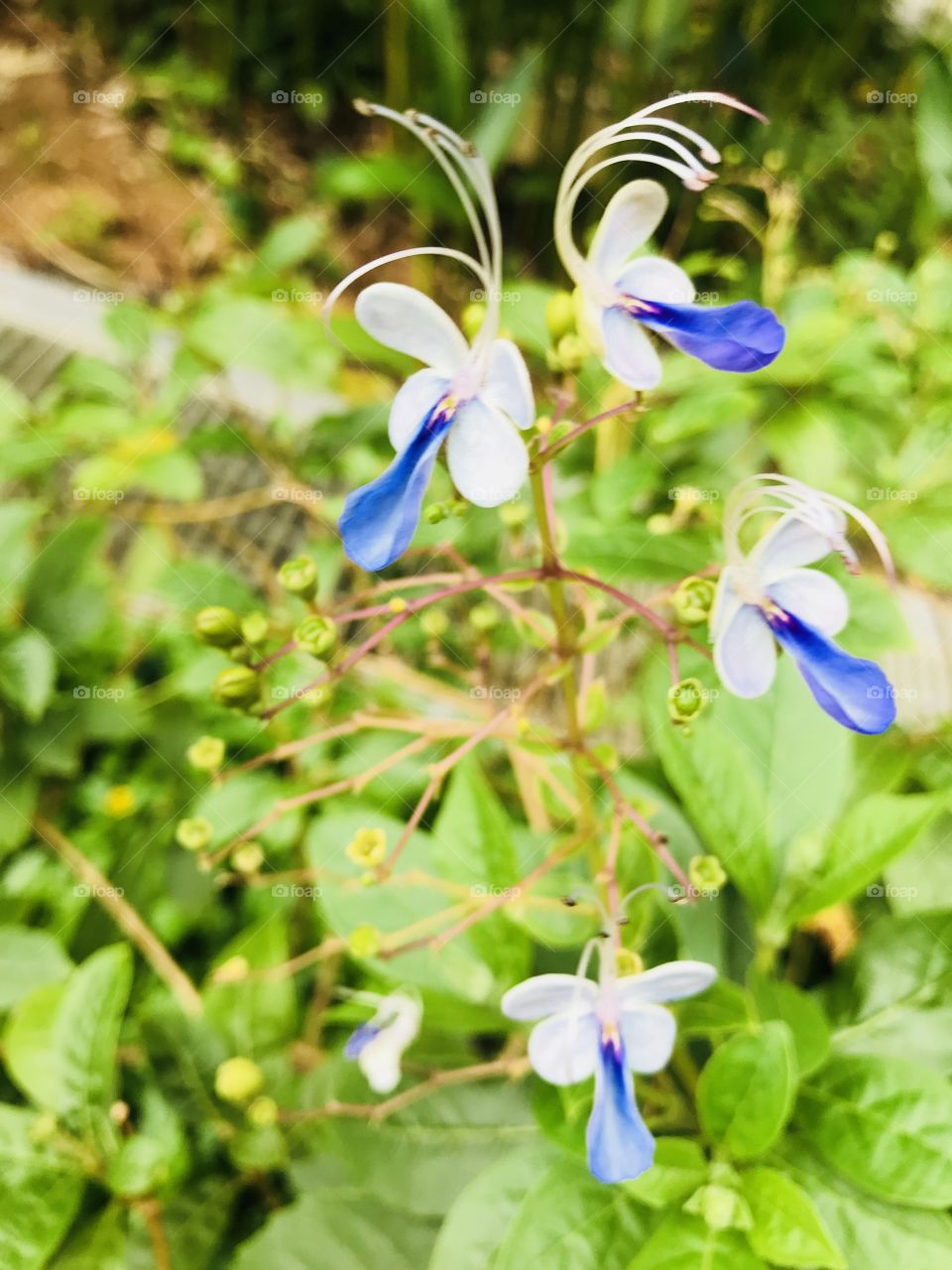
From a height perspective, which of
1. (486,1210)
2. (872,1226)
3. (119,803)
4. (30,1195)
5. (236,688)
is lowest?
(119,803)

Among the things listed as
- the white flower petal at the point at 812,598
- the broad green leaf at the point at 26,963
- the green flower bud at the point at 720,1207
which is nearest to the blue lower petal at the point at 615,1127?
the green flower bud at the point at 720,1207

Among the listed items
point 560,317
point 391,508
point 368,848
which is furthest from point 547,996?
point 560,317

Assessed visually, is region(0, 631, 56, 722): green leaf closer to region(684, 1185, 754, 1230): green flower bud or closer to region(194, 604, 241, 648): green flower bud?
region(194, 604, 241, 648): green flower bud

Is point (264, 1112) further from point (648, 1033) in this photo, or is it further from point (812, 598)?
point (812, 598)

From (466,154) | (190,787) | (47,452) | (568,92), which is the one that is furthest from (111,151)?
(466,154)

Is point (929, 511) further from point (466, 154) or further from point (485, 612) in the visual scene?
point (466, 154)

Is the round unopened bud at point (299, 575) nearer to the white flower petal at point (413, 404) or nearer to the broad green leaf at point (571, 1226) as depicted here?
the white flower petal at point (413, 404)

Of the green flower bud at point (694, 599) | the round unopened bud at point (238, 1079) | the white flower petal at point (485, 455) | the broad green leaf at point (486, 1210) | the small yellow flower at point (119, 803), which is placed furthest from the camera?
the small yellow flower at point (119, 803)

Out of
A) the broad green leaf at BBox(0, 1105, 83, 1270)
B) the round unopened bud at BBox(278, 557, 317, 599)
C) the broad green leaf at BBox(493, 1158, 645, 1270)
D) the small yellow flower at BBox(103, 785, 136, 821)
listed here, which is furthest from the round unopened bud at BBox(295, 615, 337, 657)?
the small yellow flower at BBox(103, 785, 136, 821)
